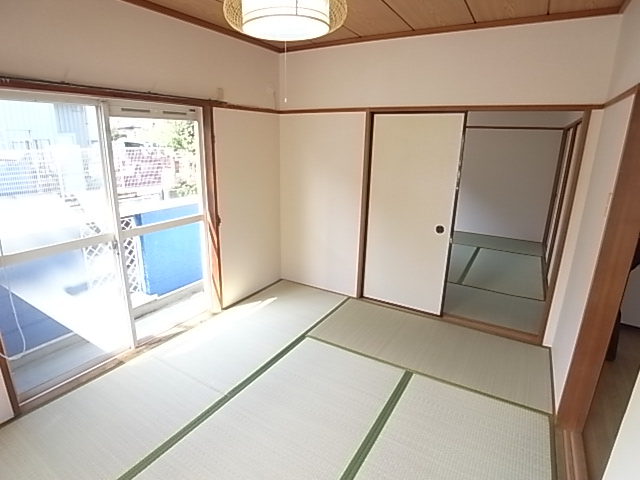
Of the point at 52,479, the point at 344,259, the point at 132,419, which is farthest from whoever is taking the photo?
the point at 344,259

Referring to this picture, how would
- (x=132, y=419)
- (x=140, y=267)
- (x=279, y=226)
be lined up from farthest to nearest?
(x=279, y=226) → (x=140, y=267) → (x=132, y=419)

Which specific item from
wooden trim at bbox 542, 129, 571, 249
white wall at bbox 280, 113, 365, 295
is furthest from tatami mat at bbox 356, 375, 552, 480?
wooden trim at bbox 542, 129, 571, 249

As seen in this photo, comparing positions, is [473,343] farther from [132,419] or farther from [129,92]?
[129,92]

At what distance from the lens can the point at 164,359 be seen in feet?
8.89

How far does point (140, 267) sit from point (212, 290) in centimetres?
66

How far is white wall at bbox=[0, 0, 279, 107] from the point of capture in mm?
1923

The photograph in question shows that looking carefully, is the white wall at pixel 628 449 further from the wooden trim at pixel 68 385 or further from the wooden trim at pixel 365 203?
the wooden trim at pixel 68 385

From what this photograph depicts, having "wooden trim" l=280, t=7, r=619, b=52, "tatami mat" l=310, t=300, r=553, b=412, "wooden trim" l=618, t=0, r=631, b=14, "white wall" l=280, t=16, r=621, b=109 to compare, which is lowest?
"tatami mat" l=310, t=300, r=553, b=412

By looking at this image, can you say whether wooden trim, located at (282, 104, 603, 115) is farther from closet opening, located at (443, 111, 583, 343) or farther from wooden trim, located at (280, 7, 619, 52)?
closet opening, located at (443, 111, 583, 343)

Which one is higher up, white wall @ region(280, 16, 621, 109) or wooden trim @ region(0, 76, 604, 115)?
white wall @ region(280, 16, 621, 109)

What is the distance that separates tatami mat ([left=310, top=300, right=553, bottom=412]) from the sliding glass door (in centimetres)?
153

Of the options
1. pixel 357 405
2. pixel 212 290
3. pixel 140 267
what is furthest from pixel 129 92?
pixel 357 405

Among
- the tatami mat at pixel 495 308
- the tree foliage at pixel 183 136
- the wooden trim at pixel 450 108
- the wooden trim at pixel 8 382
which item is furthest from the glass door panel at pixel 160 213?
the tatami mat at pixel 495 308

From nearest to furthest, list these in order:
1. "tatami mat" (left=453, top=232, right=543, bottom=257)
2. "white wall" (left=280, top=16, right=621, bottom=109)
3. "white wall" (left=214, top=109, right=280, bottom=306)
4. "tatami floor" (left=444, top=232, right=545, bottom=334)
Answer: "white wall" (left=280, top=16, right=621, bottom=109)
"white wall" (left=214, top=109, right=280, bottom=306)
"tatami floor" (left=444, top=232, right=545, bottom=334)
"tatami mat" (left=453, top=232, right=543, bottom=257)
